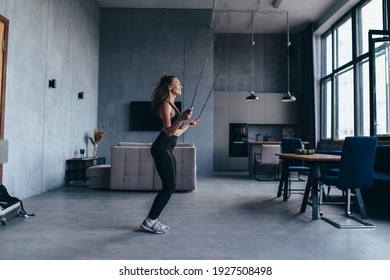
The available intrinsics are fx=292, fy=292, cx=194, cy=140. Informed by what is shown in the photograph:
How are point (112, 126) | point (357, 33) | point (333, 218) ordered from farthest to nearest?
point (112, 126), point (357, 33), point (333, 218)

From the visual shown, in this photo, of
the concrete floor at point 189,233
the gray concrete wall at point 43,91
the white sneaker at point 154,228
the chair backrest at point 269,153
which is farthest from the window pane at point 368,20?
the gray concrete wall at point 43,91

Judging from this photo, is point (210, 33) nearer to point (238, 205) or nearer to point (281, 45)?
point (281, 45)

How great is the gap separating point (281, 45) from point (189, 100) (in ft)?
13.6

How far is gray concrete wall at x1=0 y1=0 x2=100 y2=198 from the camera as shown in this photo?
3934 millimetres

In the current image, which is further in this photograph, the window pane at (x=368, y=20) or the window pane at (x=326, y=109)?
the window pane at (x=326, y=109)

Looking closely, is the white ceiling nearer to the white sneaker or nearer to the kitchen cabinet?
the kitchen cabinet

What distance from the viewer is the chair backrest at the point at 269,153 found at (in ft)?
22.8

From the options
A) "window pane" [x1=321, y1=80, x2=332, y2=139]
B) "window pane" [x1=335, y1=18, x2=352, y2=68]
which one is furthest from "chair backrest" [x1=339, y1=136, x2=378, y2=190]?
"window pane" [x1=321, y1=80, x2=332, y2=139]

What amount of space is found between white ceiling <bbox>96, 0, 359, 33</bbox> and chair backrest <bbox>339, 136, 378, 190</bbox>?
5.32 m

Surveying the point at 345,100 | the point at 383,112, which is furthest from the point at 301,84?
the point at 383,112

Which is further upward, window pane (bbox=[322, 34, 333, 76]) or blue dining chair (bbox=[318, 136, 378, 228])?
window pane (bbox=[322, 34, 333, 76])

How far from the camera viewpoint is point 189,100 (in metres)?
8.23

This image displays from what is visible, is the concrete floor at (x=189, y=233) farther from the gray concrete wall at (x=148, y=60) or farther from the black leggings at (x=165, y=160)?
the gray concrete wall at (x=148, y=60)

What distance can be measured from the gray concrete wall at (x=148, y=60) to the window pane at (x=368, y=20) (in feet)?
12.3
